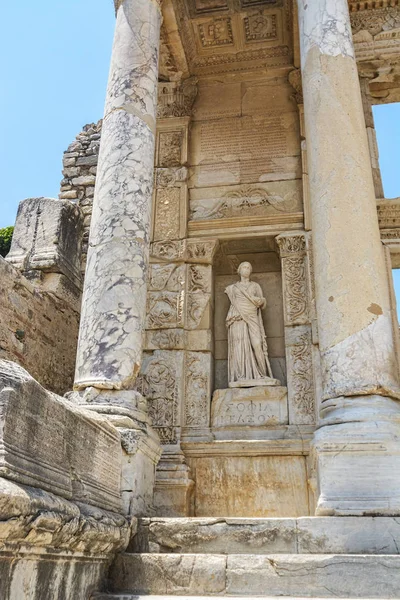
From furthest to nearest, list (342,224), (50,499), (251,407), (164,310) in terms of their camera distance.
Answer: (164,310)
(251,407)
(342,224)
(50,499)

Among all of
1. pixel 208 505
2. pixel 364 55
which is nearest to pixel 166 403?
pixel 208 505

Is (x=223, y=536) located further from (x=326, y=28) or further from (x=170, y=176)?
(x=170, y=176)

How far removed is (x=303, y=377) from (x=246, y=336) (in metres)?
1.09

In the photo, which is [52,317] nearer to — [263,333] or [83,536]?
[263,333]

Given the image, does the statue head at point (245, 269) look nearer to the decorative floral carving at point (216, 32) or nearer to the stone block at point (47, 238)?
the stone block at point (47, 238)

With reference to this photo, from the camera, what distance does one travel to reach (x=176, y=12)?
33.9 feet

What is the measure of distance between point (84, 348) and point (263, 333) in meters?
3.60

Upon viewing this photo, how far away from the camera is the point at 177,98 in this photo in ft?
36.8

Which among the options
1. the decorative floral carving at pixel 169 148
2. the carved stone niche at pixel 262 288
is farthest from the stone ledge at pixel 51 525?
the decorative floral carving at pixel 169 148

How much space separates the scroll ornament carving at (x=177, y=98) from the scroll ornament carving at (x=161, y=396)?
15.7 feet

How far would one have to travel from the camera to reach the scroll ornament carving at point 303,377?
341 inches

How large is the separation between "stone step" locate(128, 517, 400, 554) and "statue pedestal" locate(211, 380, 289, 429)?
3426 millimetres

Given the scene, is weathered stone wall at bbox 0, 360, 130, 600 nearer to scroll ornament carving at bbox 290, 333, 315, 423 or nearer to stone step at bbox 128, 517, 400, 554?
stone step at bbox 128, 517, 400, 554

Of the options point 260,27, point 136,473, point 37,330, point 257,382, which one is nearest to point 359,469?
point 136,473
